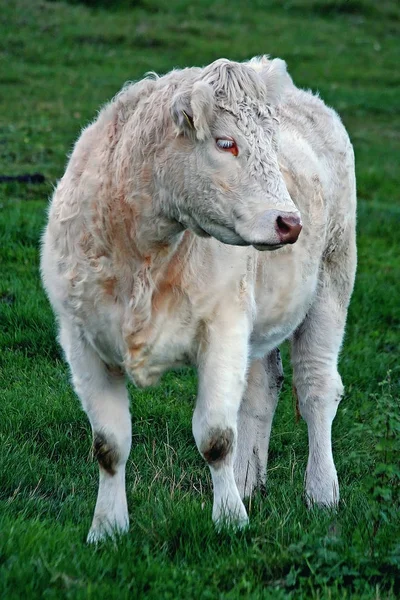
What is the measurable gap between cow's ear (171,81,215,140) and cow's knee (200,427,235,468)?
1398mm

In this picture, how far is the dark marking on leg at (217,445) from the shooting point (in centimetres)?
517

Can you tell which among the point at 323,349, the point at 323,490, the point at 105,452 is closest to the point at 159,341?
the point at 105,452

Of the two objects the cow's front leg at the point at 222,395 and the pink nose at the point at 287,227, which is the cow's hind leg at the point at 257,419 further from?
the pink nose at the point at 287,227

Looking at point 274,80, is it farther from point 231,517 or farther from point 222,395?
point 231,517

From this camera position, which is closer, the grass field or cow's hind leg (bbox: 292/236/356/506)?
the grass field

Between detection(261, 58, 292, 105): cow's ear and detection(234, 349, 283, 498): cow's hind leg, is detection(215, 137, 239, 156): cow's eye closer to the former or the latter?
detection(261, 58, 292, 105): cow's ear

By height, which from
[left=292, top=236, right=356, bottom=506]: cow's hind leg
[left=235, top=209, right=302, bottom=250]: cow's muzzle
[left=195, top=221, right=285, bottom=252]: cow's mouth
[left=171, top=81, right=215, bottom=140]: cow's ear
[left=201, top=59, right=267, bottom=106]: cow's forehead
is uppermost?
[left=201, top=59, right=267, bottom=106]: cow's forehead

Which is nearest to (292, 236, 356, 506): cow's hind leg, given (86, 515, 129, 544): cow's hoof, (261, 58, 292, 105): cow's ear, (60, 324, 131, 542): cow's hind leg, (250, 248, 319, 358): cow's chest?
(250, 248, 319, 358): cow's chest

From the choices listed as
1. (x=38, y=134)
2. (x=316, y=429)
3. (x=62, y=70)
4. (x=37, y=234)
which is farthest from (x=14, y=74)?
(x=316, y=429)

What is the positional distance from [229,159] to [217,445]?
1.38m

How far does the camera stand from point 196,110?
4.61 m

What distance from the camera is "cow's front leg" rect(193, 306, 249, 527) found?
5.09m

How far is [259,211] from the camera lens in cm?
455

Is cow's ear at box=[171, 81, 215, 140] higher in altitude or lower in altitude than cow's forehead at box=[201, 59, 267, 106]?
lower
